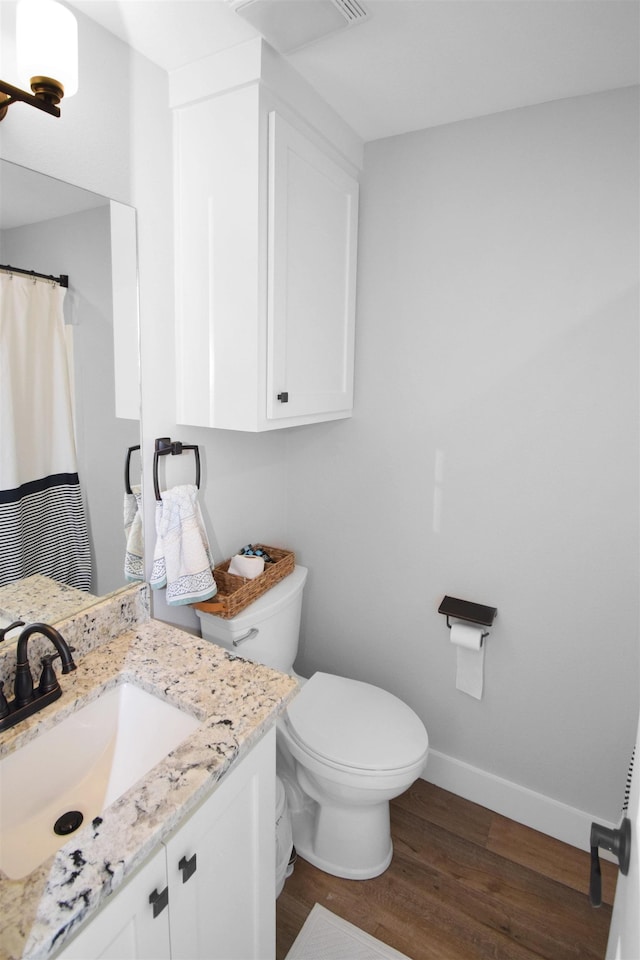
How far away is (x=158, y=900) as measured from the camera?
33.9 inches

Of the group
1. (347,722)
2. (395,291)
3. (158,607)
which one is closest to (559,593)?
(347,722)

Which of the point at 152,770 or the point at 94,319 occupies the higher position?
the point at 94,319

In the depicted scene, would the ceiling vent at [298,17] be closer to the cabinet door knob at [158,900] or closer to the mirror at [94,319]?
the mirror at [94,319]

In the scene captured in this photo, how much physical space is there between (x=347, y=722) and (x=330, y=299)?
1.43 m

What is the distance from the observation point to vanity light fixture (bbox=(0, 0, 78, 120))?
969 millimetres

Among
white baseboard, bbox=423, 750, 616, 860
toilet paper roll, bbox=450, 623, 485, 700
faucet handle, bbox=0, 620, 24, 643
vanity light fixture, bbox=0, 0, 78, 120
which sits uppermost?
vanity light fixture, bbox=0, 0, 78, 120

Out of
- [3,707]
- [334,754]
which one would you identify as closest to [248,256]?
[3,707]

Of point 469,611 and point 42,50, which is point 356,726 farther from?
point 42,50

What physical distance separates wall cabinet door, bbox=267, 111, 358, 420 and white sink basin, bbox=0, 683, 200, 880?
2.75ft

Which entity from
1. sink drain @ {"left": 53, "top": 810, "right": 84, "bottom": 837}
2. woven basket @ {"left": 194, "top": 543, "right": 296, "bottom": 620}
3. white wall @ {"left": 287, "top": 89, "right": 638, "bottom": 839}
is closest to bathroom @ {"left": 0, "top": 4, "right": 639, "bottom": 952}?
white wall @ {"left": 287, "top": 89, "right": 638, "bottom": 839}

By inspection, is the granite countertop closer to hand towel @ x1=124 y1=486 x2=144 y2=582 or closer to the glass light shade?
hand towel @ x1=124 y1=486 x2=144 y2=582

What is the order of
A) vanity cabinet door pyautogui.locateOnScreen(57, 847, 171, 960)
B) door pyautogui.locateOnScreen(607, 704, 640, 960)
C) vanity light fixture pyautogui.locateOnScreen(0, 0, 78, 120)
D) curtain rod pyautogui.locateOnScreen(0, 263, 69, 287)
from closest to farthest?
door pyautogui.locateOnScreen(607, 704, 640, 960) → vanity cabinet door pyautogui.locateOnScreen(57, 847, 171, 960) → vanity light fixture pyautogui.locateOnScreen(0, 0, 78, 120) → curtain rod pyautogui.locateOnScreen(0, 263, 69, 287)

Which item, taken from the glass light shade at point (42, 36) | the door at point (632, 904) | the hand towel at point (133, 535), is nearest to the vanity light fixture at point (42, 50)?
the glass light shade at point (42, 36)

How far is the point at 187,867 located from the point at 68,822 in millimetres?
284
